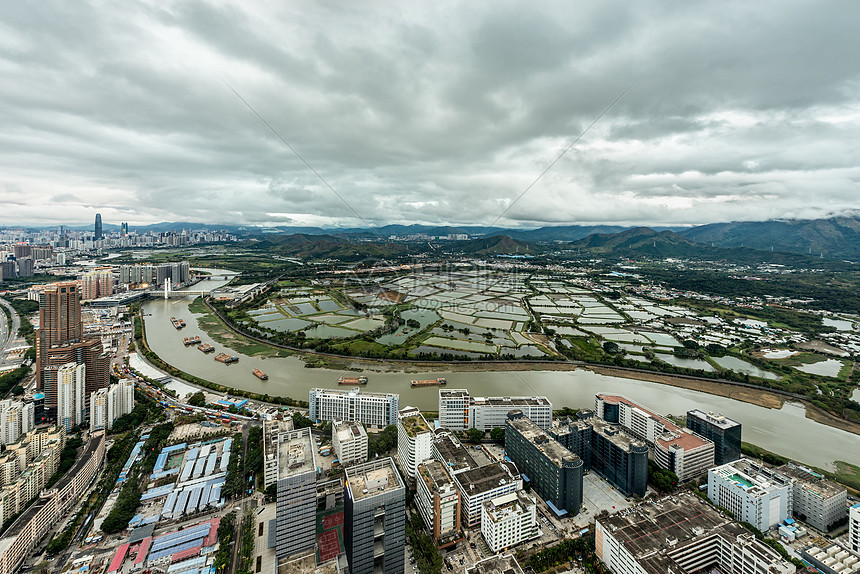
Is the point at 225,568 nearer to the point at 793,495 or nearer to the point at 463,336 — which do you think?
the point at 793,495

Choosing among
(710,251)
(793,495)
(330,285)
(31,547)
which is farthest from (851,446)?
(710,251)

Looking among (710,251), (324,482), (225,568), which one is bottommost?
(225,568)

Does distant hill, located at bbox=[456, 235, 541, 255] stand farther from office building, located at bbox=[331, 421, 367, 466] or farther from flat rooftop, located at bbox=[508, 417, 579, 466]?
office building, located at bbox=[331, 421, 367, 466]

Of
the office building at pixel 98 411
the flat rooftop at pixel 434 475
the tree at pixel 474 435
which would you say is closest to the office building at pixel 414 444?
the flat rooftop at pixel 434 475

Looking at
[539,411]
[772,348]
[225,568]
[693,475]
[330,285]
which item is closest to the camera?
[225,568]

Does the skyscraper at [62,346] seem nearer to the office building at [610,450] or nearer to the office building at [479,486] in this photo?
the office building at [479,486]

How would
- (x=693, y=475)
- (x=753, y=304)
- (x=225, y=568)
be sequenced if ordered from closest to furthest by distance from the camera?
(x=225, y=568)
(x=693, y=475)
(x=753, y=304)

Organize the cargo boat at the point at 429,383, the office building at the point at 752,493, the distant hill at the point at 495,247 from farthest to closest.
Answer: the distant hill at the point at 495,247 → the cargo boat at the point at 429,383 → the office building at the point at 752,493
